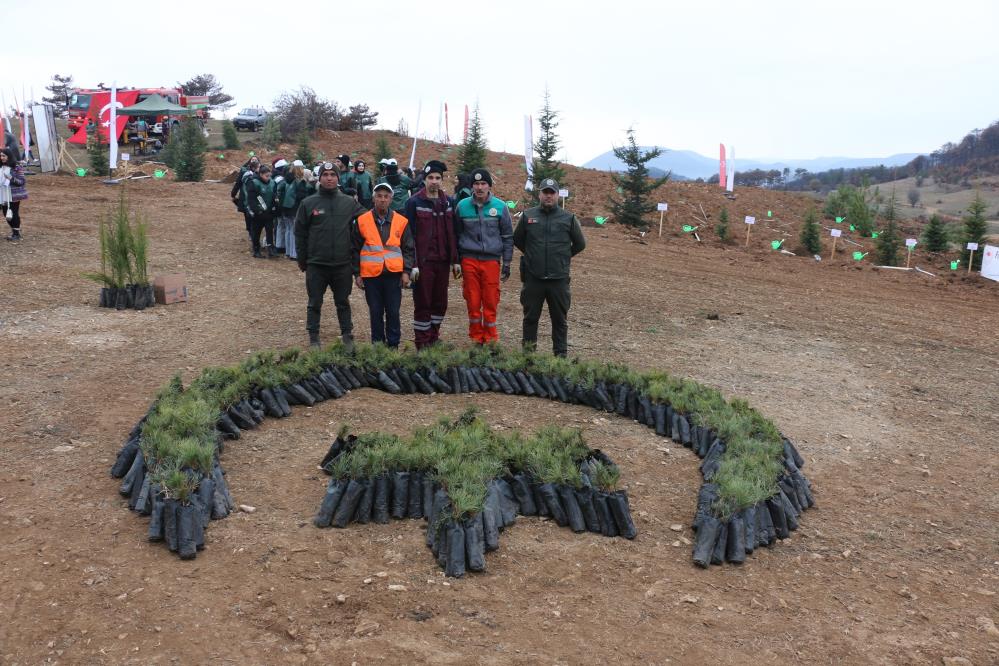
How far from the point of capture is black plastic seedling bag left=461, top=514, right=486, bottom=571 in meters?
4.44

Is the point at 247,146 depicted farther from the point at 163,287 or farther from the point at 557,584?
the point at 557,584

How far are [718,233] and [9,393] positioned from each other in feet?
51.0

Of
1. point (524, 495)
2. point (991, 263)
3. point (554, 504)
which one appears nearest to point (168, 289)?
point (524, 495)

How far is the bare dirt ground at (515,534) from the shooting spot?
3.90 metres

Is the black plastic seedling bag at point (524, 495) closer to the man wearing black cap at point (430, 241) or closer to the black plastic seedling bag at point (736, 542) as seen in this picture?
the black plastic seedling bag at point (736, 542)

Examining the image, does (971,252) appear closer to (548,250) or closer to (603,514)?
(548,250)

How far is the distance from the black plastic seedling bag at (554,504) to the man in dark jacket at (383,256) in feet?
10.7

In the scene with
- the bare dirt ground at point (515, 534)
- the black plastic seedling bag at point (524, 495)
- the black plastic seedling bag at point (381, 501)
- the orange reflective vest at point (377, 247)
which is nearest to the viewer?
the bare dirt ground at point (515, 534)

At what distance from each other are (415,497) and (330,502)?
504 millimetres

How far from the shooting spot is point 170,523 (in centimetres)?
455

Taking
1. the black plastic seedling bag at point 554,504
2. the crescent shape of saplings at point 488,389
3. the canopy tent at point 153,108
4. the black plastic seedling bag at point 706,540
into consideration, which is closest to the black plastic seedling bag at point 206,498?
the crescent shape of saplings at point 488,389

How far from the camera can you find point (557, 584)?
173 inches

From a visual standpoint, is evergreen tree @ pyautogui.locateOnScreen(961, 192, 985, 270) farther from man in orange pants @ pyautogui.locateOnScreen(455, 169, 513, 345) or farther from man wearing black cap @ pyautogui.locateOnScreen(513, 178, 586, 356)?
man in orange pants @ pyautogui.locateOnScreen(455, 169, 513, 345)

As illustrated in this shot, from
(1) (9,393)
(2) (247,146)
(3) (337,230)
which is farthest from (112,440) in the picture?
(2) (247,146)
